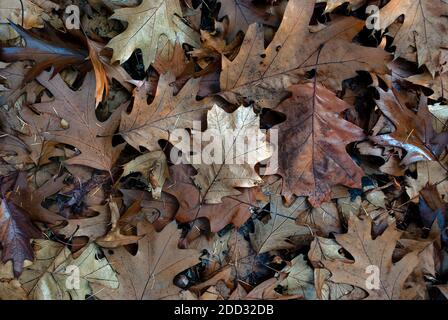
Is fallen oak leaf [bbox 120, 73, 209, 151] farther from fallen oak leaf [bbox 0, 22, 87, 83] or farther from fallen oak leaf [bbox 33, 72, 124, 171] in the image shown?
fallen oak leaf [bbox 0, 22, 87, 83]

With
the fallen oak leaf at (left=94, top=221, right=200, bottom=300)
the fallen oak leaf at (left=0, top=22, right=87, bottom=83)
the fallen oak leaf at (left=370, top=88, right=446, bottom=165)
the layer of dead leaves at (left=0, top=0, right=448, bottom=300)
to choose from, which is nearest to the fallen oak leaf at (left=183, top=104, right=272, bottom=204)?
the layer of dead leaves at (left=0, top=0, right=448, bottom=300)

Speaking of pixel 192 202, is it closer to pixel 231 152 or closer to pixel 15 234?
pixel 231 152

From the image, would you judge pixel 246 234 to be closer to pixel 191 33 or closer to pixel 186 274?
pixel 186 274

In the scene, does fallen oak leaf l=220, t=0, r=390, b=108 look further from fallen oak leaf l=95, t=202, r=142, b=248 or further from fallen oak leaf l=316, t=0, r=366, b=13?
fallen oak leaf l=95, t=202, r=142, b=248

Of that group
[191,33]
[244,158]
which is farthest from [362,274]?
[191,33]

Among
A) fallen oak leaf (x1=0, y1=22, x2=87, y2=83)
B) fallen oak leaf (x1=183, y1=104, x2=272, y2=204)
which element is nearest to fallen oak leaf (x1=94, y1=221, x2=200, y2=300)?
fallen oak leaf (x1=183, y1=104, x2=272, y2=204)

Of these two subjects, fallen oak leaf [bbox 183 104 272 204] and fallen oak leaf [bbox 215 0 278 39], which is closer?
fallen oak leaf [bbox 183 104 272 204]

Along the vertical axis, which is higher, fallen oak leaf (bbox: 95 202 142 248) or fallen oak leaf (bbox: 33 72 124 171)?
fallen oak leaf (bbox: 33 72 124 171)

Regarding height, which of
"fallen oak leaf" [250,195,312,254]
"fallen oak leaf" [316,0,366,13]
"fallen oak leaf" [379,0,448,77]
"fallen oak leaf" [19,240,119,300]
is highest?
"fallen oak leaf" [316,0,366,13]

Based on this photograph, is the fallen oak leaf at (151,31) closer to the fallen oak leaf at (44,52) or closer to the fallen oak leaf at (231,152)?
the fallen oak leaf at (44,52)
